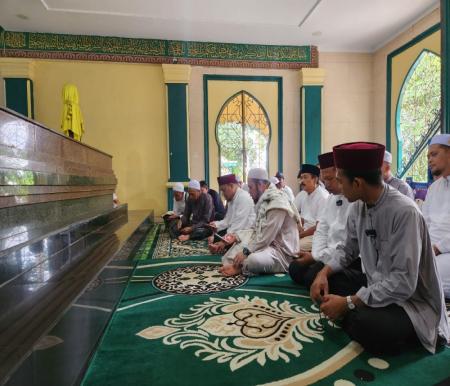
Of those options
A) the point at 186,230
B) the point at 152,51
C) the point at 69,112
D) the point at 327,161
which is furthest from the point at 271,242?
the point at 152,51

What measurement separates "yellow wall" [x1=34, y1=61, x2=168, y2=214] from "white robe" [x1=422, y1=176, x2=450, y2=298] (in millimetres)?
5118

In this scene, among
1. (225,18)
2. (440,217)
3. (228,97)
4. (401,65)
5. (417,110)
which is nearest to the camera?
(440,217)

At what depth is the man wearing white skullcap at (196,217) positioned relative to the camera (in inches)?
179

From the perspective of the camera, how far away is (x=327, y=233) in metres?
2.52

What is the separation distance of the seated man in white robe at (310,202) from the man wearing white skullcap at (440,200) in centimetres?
91

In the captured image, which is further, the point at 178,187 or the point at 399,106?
the point at 399,106

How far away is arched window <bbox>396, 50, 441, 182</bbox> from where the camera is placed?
5723 mm

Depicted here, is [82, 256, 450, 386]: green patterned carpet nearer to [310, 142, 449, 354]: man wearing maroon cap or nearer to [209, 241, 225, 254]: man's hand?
[310, 142, 449, 354]: man wearing maroon cap

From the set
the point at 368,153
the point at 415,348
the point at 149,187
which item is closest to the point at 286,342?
the point at 415,348

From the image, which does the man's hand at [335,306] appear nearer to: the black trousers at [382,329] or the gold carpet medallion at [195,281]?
the black trousers at [382,329]

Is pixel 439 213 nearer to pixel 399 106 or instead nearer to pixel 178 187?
pixel 178 187

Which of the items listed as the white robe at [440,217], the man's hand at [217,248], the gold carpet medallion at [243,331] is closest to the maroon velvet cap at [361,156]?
the gold carpet medallion at [243,331]

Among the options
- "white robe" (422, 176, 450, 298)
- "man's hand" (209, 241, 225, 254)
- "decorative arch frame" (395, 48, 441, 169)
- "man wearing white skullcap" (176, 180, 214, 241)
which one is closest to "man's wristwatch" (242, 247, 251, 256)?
"man's hand" (209, 241, 225, 254)

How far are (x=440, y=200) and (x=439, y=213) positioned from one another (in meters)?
0.11
